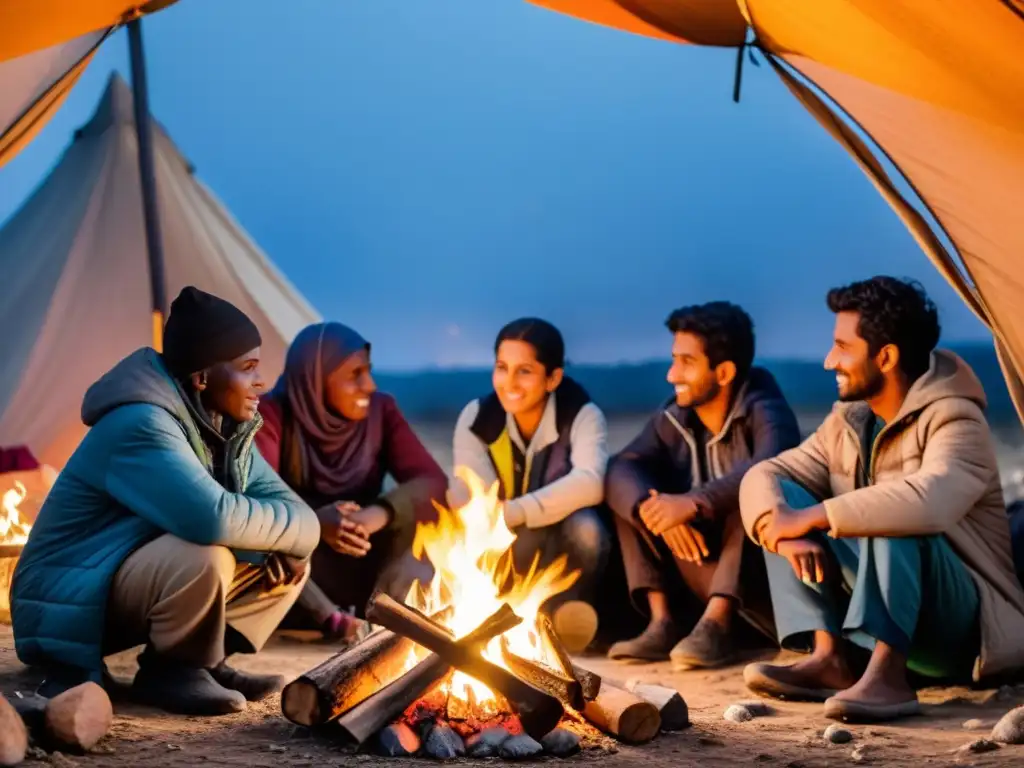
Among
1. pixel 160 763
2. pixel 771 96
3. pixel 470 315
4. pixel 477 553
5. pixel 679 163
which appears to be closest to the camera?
pixel 160 763

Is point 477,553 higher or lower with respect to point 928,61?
lower

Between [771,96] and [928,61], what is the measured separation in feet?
47.0

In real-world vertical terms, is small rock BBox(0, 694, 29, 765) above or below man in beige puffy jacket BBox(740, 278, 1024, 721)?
below

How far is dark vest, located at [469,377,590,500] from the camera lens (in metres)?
4.28

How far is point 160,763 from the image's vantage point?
8.10 ft

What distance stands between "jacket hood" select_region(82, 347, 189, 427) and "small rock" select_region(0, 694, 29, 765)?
0.79 m

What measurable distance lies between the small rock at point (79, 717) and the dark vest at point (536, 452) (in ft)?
6.30

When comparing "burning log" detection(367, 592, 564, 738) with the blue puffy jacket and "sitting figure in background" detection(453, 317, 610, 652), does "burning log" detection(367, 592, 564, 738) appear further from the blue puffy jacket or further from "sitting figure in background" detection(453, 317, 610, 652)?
"sitting figure in background" detection(453, 317, 610, 652)

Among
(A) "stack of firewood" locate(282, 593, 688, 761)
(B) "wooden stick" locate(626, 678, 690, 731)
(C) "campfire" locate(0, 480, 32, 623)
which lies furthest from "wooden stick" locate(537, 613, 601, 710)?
(C) "campfire" locate(0, 480, 32, 623)

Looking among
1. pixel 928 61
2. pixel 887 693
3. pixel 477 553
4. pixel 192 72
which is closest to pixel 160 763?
pixel 477 553

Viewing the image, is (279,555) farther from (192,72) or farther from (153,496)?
(192,72)

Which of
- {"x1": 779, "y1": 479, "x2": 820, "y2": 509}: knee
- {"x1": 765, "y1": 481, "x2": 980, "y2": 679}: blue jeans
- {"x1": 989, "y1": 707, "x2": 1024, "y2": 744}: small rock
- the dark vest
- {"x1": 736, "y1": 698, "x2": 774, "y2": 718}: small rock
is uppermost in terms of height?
the dark vest

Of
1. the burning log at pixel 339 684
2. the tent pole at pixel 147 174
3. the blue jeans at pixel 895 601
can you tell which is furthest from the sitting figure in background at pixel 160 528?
the tent pole at pixel 147 174

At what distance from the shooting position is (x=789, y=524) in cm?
340
